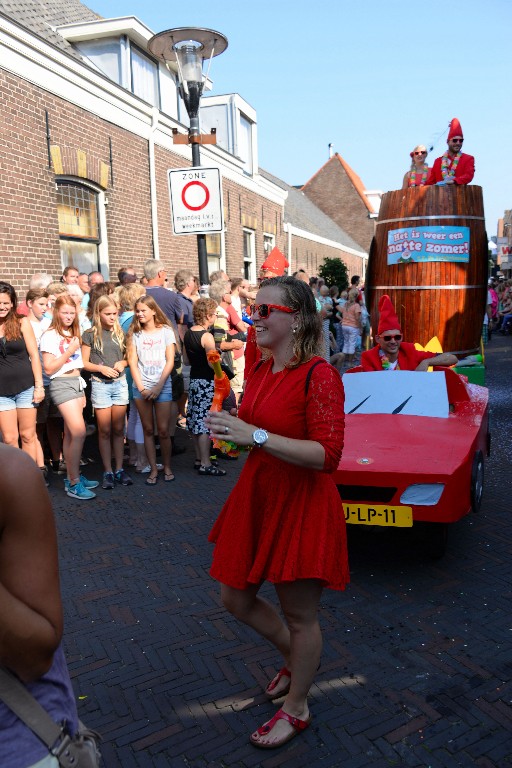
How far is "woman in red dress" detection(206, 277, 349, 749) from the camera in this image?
2.04m

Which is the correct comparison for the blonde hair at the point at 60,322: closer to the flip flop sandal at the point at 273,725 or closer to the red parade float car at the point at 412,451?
the red parade float car at the point at 412,451

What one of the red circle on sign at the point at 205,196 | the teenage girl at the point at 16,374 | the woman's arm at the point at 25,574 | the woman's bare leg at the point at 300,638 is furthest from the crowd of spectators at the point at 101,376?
the woman's arm at the point at 25,574

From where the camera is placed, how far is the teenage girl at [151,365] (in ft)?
18.4

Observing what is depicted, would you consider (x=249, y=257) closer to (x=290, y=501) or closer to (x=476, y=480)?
(x=476, y=480)

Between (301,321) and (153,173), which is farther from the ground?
(153,173)

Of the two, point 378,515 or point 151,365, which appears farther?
point 151,365

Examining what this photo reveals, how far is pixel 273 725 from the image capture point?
233 cm

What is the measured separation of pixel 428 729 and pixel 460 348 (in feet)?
18.2

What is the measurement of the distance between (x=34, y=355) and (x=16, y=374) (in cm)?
26

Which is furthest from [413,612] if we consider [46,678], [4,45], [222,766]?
[4,45]

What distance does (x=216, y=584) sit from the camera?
363 cm

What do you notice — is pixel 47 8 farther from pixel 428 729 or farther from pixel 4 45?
pixel 428 729

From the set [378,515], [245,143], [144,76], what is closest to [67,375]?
[378,515]

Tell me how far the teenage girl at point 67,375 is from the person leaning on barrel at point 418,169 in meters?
4.72
